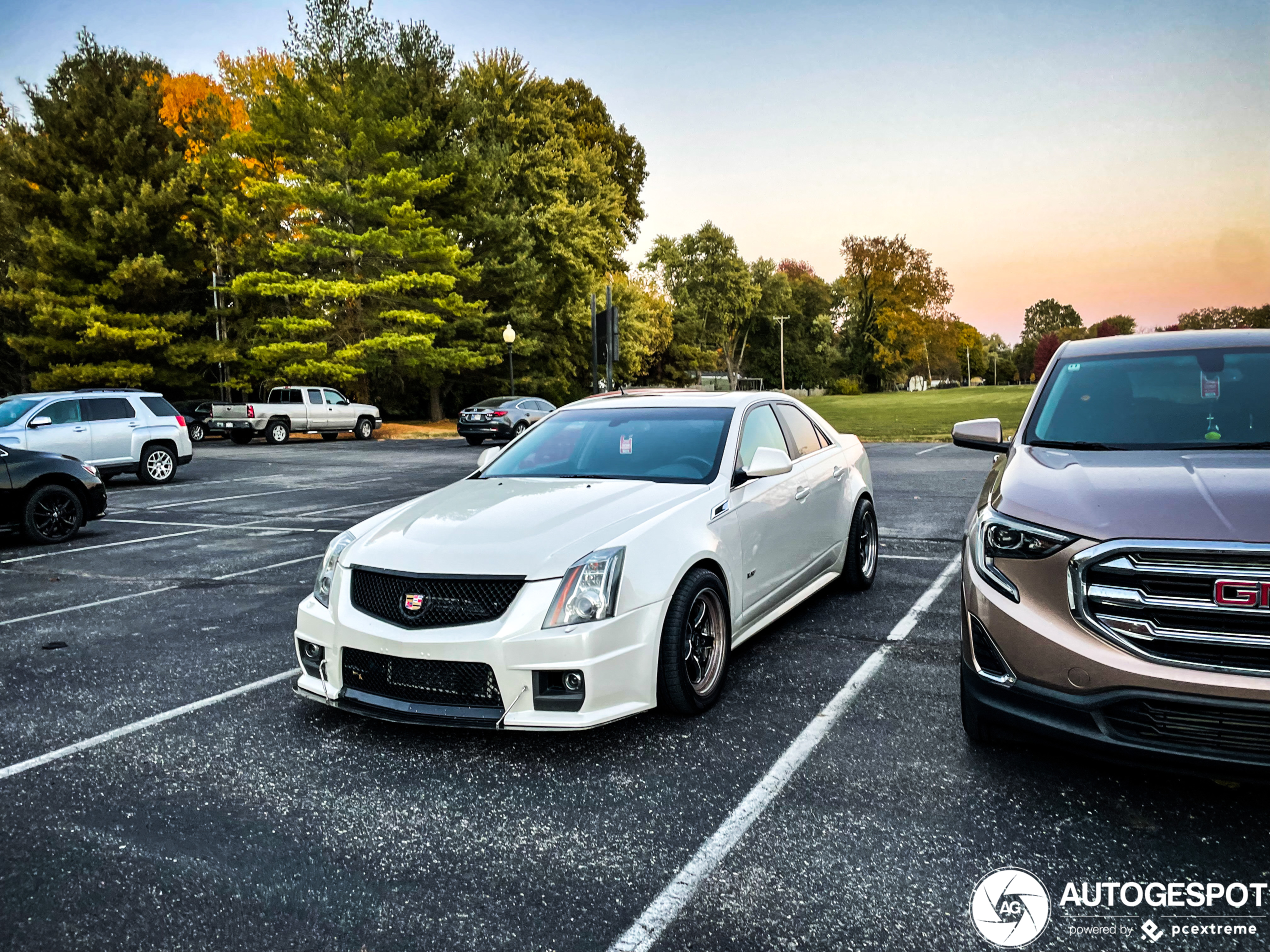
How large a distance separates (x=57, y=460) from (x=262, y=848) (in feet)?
30.0

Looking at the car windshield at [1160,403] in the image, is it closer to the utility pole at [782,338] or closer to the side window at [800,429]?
the side window at [800,429]

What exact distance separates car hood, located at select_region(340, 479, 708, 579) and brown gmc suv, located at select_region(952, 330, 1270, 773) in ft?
5.13

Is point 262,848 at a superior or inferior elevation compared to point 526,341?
inferior

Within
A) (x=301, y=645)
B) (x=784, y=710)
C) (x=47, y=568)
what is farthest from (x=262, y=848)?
(x=47, y=568)

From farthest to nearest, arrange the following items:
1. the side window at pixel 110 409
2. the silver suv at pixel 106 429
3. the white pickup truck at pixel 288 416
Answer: the white pickup truck at pixel 288 416 < the side window at pixel 110 409 < the silver suv at pixel 106 429

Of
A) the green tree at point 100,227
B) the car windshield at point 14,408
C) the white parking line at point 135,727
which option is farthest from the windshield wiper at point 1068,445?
the green tree at point 100,227

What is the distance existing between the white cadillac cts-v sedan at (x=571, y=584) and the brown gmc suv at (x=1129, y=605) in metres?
1.27

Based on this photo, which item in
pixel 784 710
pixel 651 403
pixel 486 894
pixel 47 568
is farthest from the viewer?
pixel 47 568

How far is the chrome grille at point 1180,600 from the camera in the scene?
2914 millimetres

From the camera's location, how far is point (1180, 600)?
9.87 ft

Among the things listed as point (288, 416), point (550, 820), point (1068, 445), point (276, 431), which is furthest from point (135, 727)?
point (288, 416)

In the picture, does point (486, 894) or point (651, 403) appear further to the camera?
point (651, 403)

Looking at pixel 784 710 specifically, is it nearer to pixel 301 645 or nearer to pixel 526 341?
pixel 301 645

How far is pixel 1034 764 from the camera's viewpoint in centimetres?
373
